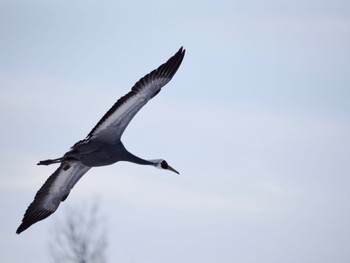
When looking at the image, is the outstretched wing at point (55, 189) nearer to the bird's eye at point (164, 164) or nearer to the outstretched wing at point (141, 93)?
the bird's eye at point (164, 164)

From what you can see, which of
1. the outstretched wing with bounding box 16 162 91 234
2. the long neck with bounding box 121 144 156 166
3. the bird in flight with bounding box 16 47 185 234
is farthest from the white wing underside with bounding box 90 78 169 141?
the outstretched wing with bounding box 16 162 91 234

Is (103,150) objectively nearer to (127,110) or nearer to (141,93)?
(127,110)

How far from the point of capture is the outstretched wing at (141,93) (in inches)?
1300

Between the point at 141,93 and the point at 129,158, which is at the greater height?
the point at 141,93

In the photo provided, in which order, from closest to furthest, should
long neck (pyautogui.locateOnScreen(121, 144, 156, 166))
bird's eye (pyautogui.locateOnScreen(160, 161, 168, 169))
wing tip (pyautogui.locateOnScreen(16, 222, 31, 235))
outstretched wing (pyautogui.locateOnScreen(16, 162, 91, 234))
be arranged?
long neck (pyautogui.locateOnScreen(121, 144, 156, 166))
wing tip (pyautogui.locateOnScreen(16, 222, 31, 235))
bird's eye (pyautogui.locateOnScreen(160, 161, 168, 169))
outstretched wing (pyautogui.locateOnScreen(16, 162, 91, 234))

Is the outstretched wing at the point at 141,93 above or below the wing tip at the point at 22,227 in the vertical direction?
above

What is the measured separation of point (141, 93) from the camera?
108 ft

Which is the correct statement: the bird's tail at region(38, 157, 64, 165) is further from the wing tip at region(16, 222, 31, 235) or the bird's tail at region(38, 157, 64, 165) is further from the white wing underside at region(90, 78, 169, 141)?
the wing tip at region(16, 222, 31, 235)

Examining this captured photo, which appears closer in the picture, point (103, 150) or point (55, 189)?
point (103, 150)

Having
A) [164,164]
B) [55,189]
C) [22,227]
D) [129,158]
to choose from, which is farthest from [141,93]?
[22,227]

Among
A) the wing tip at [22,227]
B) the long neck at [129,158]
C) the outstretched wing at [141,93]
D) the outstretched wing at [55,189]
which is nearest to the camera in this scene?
the outstretched wing at [141,93]

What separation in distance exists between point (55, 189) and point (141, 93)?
3994mm

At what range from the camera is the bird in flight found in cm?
3309

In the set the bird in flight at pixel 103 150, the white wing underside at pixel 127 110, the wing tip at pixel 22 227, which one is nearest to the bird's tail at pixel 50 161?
the bird in flight at pixel 103 150
